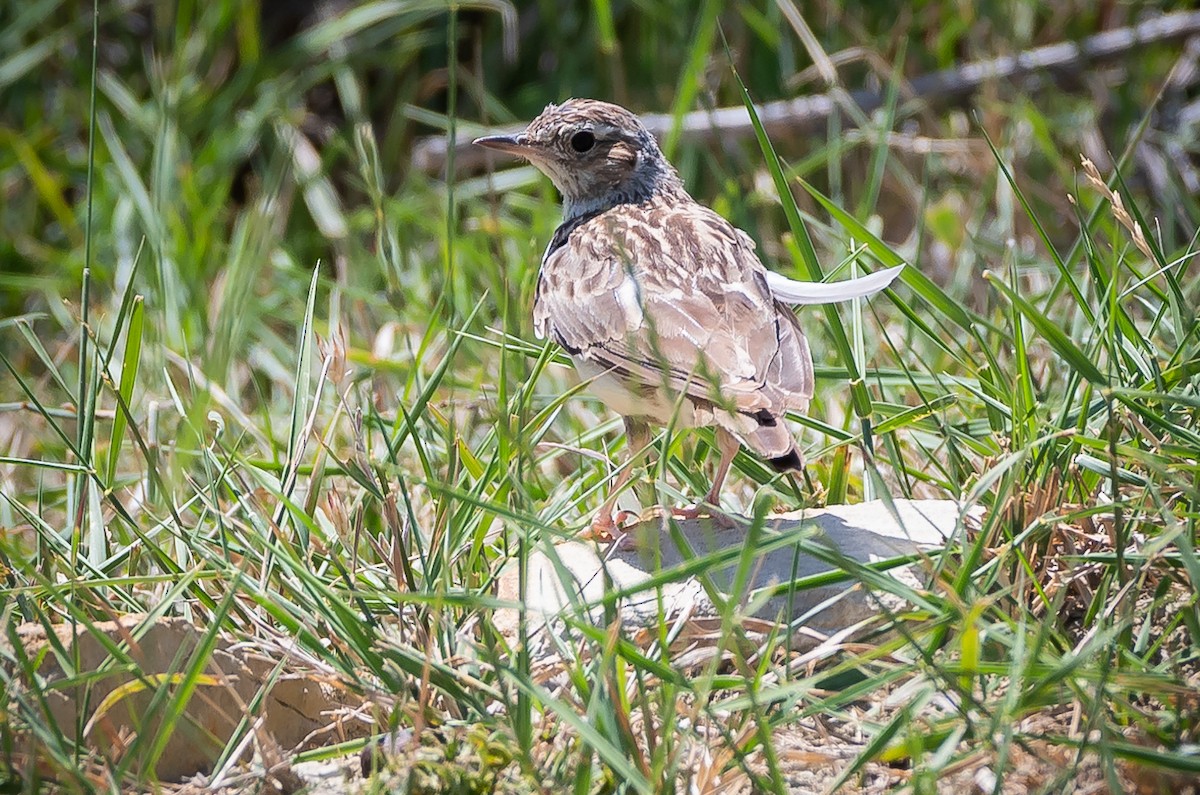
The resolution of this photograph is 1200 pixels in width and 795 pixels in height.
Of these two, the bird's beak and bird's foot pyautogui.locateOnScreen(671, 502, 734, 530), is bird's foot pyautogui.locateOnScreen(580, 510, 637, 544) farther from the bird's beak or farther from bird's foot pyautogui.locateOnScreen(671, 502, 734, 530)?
the bird's beak

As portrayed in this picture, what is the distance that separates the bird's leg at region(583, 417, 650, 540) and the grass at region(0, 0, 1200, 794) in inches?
3.5

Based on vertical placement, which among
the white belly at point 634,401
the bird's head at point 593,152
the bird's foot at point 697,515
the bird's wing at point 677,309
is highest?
the bird's head at point 593,152

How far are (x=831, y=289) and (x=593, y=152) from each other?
1404 mm

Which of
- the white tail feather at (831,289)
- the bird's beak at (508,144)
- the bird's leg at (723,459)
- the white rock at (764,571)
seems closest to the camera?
the white rock at (764,571)

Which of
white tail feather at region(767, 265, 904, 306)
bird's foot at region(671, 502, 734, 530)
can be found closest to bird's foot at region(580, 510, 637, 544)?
bird's foot at region(671, 502, 734, 530)

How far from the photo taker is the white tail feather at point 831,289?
3363 mm

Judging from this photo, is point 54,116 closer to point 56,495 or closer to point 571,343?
point 56,495

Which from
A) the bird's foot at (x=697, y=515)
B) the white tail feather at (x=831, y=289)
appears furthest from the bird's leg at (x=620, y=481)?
the white tail feather at (x=831, y=289)

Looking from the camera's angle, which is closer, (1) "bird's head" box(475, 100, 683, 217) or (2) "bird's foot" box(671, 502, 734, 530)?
(2) "bird's foot" box(671, 502, 734, 530)

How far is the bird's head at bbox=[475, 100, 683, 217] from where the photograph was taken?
459 cm

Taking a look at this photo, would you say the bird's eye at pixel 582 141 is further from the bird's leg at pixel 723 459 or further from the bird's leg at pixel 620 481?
the bird's leg at pixel 723 459

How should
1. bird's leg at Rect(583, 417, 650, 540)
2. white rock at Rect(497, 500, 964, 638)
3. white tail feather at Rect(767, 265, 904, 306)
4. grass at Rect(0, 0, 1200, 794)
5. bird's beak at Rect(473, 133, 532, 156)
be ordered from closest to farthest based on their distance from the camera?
1. grass at Rect(0, 0, 1200, 794)
2. white rock at Rect(497, 500, 964, 638)
3. bird's leg at Rect(583, 417, 650, 540)
4. white tail feather at Rect(767, 265, 904, 306)
5. bird's beak at Rect(473, 133, 532, 156)

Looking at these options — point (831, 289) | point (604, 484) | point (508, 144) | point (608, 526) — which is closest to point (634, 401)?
point (604, 484)

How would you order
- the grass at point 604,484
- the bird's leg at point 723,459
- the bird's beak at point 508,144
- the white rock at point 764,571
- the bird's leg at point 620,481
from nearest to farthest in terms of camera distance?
the grass at point 604,484 < the white rock at point 764,571 < the bird's leg at point 620,481 < the bird's leg at point 723,459 < the bird's beak at point 508,144
